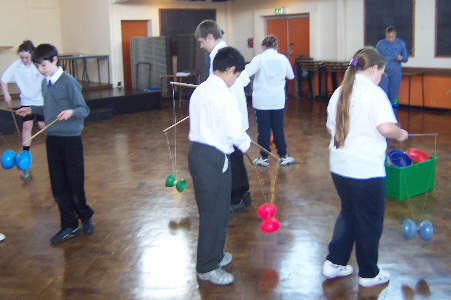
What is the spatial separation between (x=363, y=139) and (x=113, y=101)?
8.19 meters

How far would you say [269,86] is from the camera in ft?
18.8

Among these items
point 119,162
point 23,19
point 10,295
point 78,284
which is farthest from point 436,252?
point 23,19

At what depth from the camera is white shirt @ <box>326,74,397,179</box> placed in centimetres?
278

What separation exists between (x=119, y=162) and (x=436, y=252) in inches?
160

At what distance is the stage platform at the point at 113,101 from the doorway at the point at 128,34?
688 mm

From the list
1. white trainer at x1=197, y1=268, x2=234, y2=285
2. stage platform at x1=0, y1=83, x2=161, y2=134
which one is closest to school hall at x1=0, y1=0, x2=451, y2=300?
white trainer at x1=197, y1=268, x2=234, y2=285

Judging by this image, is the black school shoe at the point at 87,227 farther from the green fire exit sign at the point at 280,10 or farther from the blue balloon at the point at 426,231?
the green fire exit sign at the point at 280,10

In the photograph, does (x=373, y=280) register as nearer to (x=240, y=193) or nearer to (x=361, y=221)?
(x=361, y=221)

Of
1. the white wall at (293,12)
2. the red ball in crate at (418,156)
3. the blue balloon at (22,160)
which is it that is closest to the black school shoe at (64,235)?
the blue balloon at (22,160)

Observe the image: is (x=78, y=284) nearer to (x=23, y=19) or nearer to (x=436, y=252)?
(x=436, y=252)

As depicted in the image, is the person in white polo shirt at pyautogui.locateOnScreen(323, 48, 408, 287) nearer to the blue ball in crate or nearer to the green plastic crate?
the green plastic crate

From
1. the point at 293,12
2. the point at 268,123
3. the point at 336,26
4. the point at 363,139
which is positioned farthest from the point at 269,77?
the point at 293,12

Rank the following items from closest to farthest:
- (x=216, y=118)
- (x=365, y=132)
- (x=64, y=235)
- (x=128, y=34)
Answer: (x=365, y=132) < (x=216, y=118) < (x=64, y=235) < (x=128, y=34)

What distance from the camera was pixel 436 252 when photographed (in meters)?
3.61
